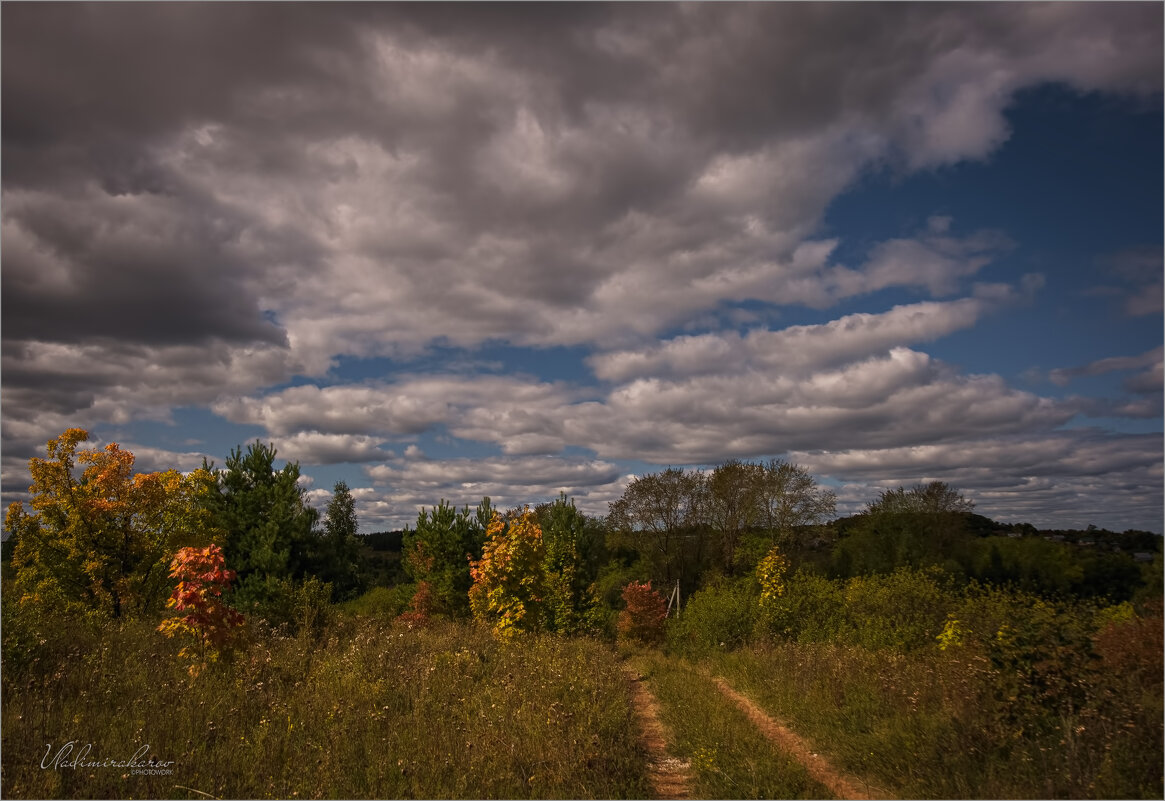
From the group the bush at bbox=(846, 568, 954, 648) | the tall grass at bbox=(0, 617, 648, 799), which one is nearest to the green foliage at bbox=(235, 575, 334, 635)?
the tall grass at bbox=(0, 617, 648, 799)

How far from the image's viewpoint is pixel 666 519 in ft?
159

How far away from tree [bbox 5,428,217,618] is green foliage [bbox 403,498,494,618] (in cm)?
1433

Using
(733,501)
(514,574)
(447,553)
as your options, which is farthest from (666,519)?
(514,574)

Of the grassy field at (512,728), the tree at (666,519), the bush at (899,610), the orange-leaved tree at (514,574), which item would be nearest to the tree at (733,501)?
the tree at (666,519)

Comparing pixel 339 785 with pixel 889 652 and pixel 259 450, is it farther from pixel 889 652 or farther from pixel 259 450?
pixel 259 450

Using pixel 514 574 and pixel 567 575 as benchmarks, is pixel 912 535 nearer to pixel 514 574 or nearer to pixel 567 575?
pixel 567 575

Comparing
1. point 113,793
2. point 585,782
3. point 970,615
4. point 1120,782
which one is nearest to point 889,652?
point 970,615

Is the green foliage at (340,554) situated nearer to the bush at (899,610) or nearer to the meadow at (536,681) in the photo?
the meadow at (536,681)

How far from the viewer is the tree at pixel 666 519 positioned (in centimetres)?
4794

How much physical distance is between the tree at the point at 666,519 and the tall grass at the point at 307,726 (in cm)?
3643

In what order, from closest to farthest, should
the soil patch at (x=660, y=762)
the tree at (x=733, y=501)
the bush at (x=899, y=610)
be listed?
the soil patch at (x=660, y=762) < the bush at (x=899, y=610) < the tree at (x=733, y=501)

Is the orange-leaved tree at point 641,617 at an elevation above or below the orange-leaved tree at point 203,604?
below

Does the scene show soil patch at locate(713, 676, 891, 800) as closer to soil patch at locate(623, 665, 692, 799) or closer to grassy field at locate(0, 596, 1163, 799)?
grassy field at locate(0, 596, 1163, 799)

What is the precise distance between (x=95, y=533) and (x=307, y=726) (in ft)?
56.6
